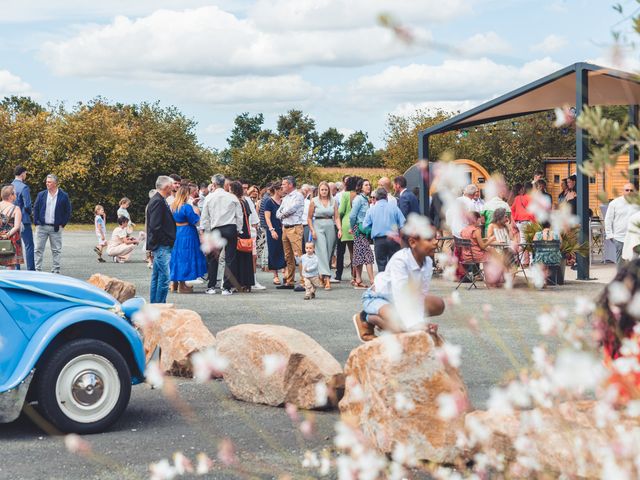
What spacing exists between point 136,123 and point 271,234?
4140cm

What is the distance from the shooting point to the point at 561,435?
12.7 ft

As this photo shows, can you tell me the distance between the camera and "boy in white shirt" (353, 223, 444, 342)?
6.97 meters

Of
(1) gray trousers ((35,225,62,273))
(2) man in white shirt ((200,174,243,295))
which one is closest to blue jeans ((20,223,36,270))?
(1) gray trousers ((35,225,62,273))

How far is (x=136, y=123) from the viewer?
5631 centimetres

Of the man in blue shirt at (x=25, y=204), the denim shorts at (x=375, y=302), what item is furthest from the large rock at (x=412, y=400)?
the man in blue shirt at (x=25, y=204)

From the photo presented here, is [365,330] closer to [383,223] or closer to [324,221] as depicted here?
[383,223]

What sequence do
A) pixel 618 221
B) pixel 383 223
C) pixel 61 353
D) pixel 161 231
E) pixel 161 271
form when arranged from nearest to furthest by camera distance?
pixel 61 353 → pixel 161 231 → pixel 161 271 → pixel 618 221 → pixel 383 223

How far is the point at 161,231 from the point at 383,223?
3.89 metres

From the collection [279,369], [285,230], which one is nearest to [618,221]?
[285,230]

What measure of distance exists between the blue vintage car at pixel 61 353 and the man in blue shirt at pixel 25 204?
10.9m

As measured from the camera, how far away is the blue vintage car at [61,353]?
624cm

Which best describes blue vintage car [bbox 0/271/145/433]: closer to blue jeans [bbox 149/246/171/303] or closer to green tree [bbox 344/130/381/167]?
blue jeans [bbox 149/246/171/303]

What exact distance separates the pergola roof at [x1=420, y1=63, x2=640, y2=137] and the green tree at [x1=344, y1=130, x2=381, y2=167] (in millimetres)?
81950

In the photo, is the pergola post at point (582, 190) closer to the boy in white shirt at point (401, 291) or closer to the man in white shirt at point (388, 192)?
the man in white shirt at point (388, 192)
